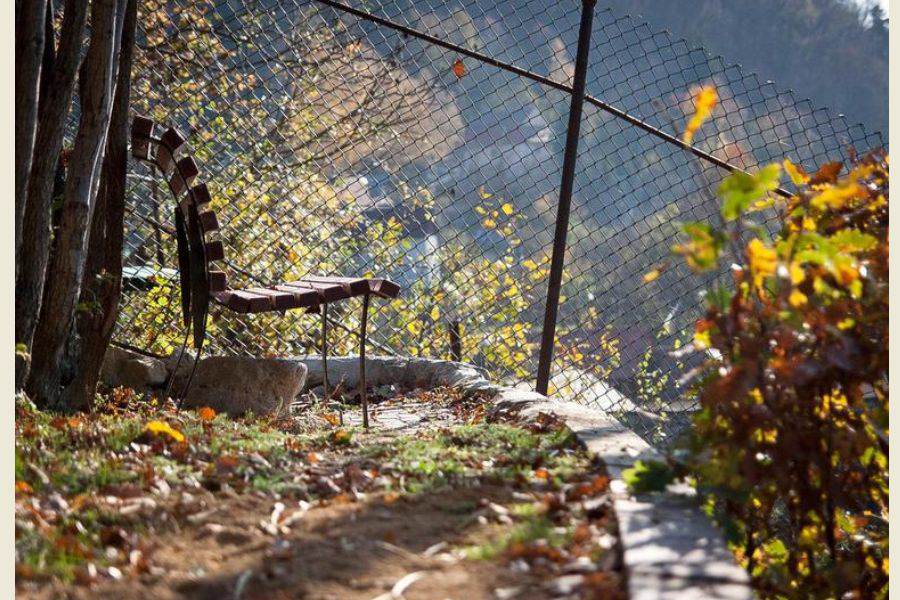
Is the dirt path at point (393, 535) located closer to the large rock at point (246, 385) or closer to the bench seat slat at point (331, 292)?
the bench seat slat at point (331, 292)

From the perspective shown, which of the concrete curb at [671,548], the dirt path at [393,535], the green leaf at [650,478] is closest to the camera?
the concrete curb at [671,548]

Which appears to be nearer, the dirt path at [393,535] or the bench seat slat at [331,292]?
the dirt path at [393,535]

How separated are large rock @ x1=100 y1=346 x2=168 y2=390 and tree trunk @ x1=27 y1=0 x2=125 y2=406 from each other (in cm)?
115

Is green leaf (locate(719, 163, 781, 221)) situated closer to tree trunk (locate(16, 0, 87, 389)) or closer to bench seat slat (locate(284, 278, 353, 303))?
tree trunk (locate(16, 0, 87, 389))

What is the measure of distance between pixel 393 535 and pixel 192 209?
6.81ft

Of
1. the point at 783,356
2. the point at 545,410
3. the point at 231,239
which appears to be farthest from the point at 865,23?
the point at 783,356

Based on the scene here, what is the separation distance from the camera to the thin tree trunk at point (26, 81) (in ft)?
9.07

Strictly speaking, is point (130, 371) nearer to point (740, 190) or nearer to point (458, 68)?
point (458, 68)

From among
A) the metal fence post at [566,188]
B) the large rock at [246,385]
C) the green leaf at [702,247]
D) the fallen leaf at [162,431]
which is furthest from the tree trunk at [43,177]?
the metal fence post at [566,188]

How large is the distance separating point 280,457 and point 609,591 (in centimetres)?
139

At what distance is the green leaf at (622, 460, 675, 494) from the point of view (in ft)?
7.38

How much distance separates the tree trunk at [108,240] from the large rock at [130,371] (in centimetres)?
78

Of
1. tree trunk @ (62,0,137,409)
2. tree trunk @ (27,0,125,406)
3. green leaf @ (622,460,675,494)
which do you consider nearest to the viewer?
green leaf @ (622,460,675,494)

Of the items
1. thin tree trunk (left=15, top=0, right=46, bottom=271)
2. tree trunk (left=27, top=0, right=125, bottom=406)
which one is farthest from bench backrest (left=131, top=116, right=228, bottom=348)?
thin tree trunk (left=15, top=0, right=46, bottom=271)
